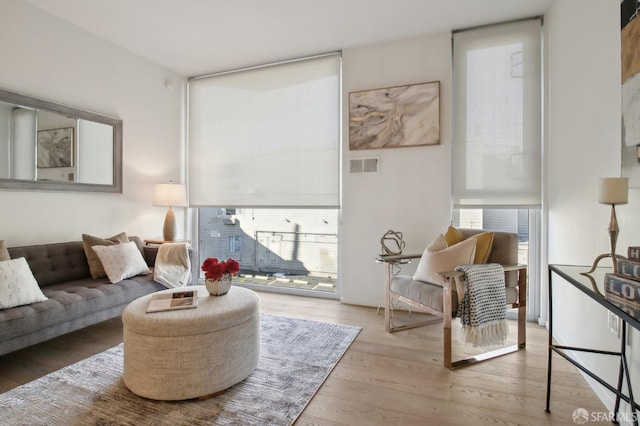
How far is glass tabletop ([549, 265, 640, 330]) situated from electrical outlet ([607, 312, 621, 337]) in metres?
0.27

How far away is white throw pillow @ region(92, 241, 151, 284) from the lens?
279 cm

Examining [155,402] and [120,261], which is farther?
[120,261]

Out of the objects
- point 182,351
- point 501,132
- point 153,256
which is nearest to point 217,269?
point 182,351

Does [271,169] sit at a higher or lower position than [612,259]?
higher

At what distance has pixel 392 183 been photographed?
3.43 metres

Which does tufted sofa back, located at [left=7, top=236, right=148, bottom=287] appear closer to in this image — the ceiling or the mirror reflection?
the mirror reflection

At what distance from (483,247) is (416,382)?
1122 millimetres

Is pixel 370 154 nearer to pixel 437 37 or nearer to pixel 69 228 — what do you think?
pixel 437 37

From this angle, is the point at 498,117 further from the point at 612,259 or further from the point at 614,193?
the point at 612,259

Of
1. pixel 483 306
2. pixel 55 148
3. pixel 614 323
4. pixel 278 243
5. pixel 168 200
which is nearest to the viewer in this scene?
pixel 614 323

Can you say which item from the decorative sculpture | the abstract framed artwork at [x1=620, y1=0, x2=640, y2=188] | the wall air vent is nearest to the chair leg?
the decorative sculpture

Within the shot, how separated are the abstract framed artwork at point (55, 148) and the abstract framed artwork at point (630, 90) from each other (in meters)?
4.09

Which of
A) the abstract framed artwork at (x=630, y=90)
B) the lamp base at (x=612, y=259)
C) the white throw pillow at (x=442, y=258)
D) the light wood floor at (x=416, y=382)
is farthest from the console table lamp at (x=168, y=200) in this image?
the abstract framed artwork at (x=630, y=90)

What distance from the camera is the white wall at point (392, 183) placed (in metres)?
3.26
